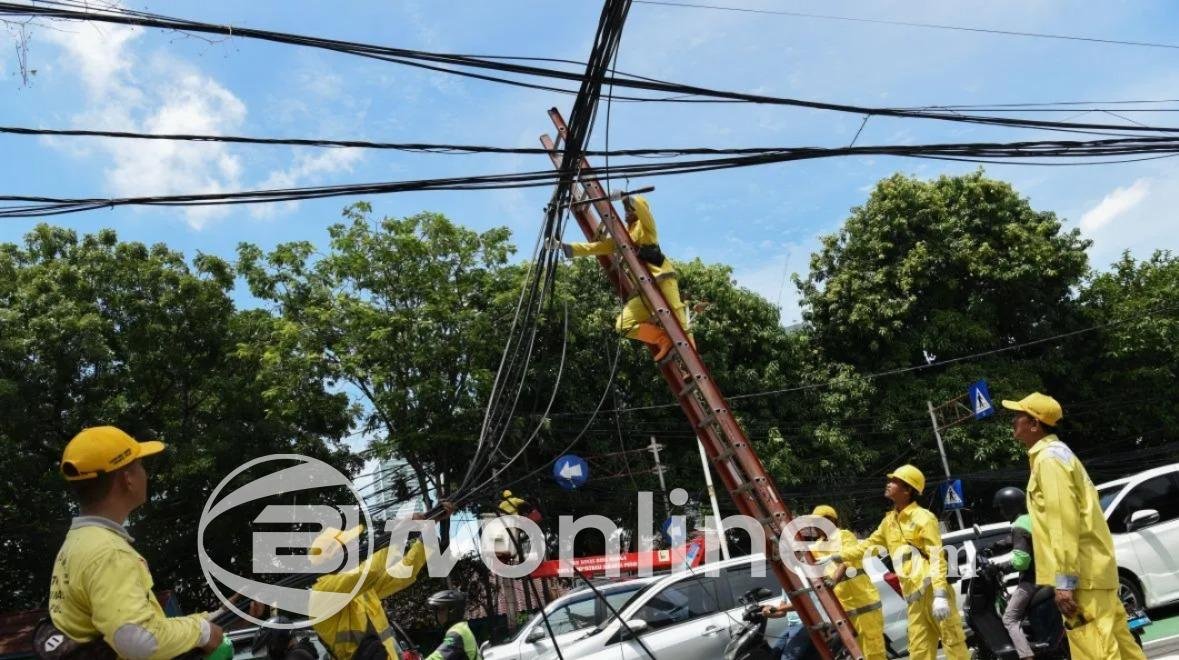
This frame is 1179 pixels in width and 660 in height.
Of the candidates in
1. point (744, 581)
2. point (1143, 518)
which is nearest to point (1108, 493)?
point (1143, 518)

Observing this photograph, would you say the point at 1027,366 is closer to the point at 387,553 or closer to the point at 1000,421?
the point at 1000,421

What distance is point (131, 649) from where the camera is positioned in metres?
2.98

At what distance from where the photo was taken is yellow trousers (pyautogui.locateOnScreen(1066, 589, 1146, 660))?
4.58m

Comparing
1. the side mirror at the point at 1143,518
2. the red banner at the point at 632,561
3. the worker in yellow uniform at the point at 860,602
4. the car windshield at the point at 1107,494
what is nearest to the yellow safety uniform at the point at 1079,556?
the worker in yellow uniform at the point at 860,602

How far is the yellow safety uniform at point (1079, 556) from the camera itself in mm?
4605

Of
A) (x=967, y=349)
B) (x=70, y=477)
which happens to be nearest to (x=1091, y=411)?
(x=967, y=349)

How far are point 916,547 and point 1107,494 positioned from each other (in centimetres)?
480

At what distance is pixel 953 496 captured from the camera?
880 inches

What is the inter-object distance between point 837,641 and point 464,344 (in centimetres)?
1377

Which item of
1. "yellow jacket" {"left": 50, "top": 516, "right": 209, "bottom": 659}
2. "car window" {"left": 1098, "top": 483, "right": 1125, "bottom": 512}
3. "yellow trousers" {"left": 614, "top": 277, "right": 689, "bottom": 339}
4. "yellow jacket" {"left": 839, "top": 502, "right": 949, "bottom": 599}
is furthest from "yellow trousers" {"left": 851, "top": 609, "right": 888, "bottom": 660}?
"yellow jacket" {"left": 50, "top": 516, "right": 209, "bottom": 659}

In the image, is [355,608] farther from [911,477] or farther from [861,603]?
[861,603]

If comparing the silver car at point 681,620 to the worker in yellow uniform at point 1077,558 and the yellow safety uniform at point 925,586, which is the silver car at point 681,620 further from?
the worker in yellow uniform at point 1077,558

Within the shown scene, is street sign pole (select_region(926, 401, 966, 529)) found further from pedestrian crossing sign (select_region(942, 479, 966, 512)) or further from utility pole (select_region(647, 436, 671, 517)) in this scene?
utility pole (select_region(647, 436, 671, 517))

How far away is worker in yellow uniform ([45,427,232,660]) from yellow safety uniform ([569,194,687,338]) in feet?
17.1
